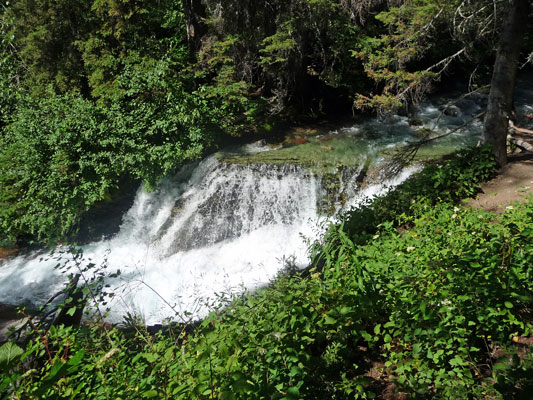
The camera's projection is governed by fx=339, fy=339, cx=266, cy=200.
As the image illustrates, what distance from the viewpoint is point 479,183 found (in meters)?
6.41

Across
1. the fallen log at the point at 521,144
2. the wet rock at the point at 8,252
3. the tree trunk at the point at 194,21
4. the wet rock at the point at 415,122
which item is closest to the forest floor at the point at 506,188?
the fallen log at the point at 521,144

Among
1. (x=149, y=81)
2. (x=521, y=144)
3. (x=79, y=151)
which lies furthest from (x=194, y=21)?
(x=521, y=144)

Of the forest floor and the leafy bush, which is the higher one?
the leafy bush

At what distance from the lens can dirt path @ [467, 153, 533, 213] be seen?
564 cm

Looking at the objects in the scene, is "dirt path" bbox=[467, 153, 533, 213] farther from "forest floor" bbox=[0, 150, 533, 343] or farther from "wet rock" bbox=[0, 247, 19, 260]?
"wet rock" bbox=[0, 247, 19, 260]

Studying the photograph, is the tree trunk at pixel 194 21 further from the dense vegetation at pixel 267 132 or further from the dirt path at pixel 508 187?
the dirt path at pixel 508 187

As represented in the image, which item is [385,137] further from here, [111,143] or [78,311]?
[78,311]

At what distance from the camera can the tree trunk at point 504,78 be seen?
19.2 ft

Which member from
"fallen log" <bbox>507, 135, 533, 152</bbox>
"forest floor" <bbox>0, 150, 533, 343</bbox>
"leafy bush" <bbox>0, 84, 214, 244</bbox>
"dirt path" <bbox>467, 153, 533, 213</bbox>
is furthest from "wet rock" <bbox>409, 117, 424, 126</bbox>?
"leafy bush" <bbox>0, 84, 214, 244</bbox>

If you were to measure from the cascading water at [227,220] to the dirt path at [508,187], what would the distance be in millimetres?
2505

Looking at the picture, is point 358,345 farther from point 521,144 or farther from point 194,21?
point 194,21

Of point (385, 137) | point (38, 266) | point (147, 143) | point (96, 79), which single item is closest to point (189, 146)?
point (147, 143)

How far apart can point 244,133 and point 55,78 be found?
7.03m

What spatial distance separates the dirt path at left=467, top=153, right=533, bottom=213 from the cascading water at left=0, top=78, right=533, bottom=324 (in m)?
2.50
